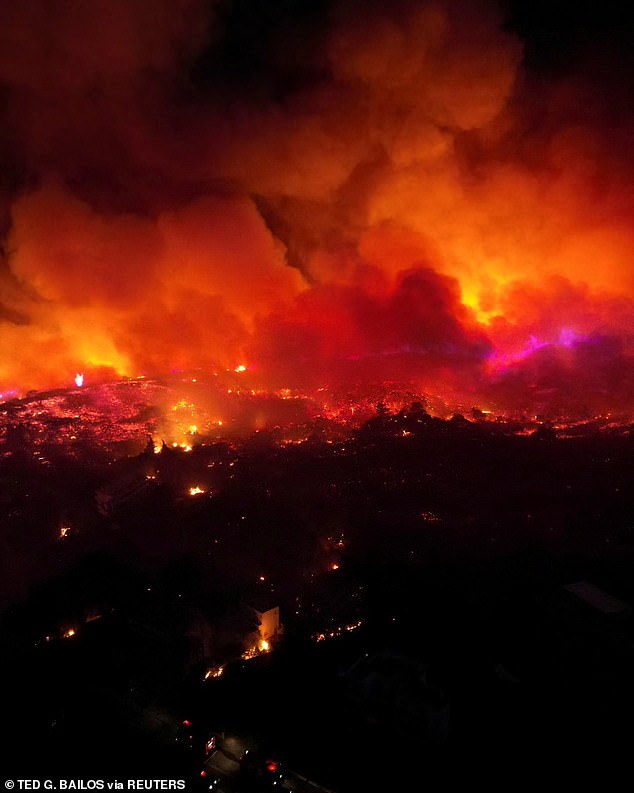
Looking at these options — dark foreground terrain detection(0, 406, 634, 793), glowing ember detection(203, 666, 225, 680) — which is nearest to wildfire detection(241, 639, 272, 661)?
dark foreground terrain detection(0, 406, 634, 793)

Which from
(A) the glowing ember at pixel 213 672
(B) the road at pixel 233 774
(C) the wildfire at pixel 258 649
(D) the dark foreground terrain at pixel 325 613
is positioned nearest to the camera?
(B) the road at pixel 233 774

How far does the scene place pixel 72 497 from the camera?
27484 mm

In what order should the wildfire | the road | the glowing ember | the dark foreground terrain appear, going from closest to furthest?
the road
the dark foreground terrain
the glowing ember
the wildfire

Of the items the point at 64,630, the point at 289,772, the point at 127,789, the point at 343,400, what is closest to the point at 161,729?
the point at 127,789

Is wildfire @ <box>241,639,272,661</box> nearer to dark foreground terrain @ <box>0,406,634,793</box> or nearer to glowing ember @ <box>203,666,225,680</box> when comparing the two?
dark foreground terrain @ <box>0,406,634,793</box>

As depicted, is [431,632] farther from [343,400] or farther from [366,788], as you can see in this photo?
[343,400]

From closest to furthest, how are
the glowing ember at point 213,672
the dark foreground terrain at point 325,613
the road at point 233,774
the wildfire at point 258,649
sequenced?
the road at point 233,774, the dark foreground terrain at point 325,613, the glowing ember at point 213,672, the wildfire at point 258,649

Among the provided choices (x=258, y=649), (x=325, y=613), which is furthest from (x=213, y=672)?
(x=325, y=613)

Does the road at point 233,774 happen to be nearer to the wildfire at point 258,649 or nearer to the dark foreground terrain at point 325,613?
the dark foreground terrain at point 325,613

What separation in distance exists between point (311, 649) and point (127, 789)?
6328mm

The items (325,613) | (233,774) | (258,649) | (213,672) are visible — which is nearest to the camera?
(233,774)

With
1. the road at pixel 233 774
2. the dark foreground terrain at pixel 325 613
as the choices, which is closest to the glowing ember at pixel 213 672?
the dark foreground terrain at pixel 325 613

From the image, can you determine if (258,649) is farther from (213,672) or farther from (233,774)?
(233,774)

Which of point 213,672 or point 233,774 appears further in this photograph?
point 213,672
